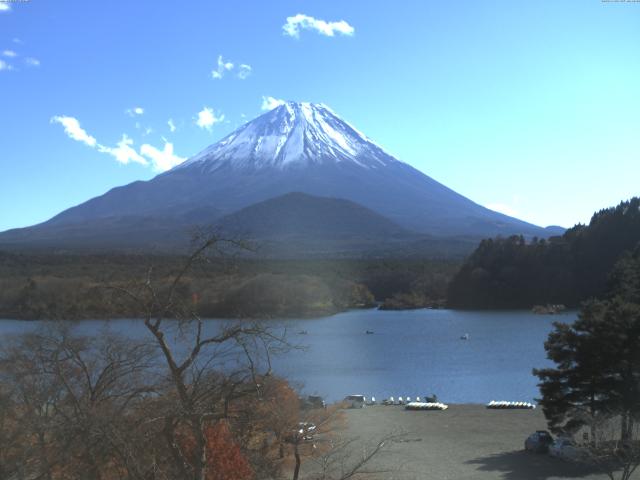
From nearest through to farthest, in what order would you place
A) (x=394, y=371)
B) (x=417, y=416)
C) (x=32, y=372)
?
1. (x=32, y=372)
2. (x=417, y=416)
3. (x=394, y=371)

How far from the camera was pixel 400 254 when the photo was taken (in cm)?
6831

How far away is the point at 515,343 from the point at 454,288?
19.8m

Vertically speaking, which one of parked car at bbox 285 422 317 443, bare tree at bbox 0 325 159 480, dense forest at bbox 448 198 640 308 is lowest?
parked car at bbox 285 422 317 443

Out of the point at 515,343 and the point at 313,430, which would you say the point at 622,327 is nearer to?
the point at 313,430

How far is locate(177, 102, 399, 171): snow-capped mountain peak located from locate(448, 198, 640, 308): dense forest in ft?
176

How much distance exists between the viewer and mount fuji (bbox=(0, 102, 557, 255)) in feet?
270

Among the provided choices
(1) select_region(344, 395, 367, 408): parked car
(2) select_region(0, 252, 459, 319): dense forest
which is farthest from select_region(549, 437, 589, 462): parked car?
(2) select_region(0, 252, 459, 319): dense forest

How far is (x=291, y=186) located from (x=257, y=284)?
56.3 m

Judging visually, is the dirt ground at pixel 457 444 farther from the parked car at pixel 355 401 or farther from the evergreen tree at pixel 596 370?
the evergreen tree at pixel 596 370

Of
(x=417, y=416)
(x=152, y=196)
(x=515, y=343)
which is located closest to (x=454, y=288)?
(x=515, y=343)

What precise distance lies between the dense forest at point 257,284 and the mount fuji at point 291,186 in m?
24.6

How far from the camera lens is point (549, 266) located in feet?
149

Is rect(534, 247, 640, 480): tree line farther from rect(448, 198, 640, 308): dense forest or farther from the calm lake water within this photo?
rect(448, 198, 640, 308): dense forest

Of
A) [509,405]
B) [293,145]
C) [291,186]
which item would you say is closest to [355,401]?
[509,405]
